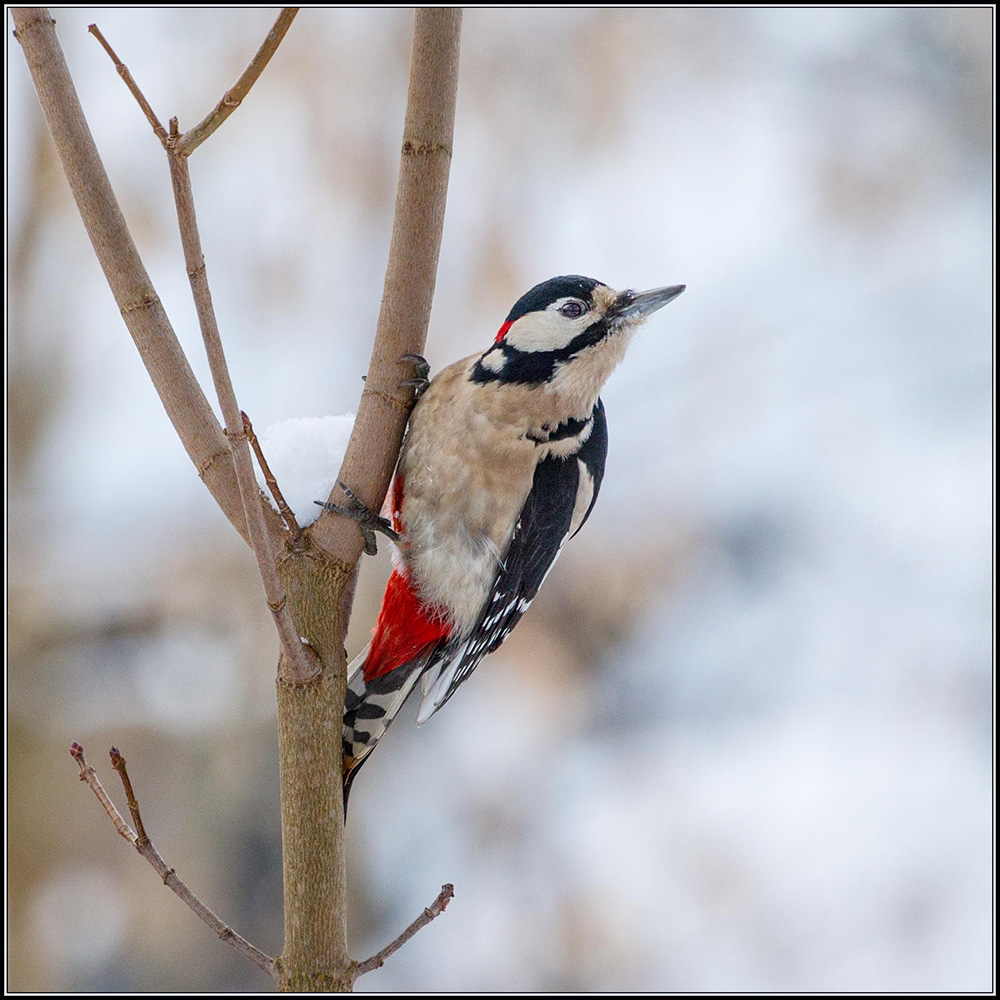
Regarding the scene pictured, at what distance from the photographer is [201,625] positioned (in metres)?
5.10

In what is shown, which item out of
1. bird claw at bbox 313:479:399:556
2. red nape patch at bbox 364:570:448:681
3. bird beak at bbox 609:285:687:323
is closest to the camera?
bird claw at bbox 313:479:399:556

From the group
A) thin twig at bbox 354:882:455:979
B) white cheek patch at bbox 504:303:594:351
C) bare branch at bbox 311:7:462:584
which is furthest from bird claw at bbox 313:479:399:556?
white cheek patch at bbox 504:303:594:351

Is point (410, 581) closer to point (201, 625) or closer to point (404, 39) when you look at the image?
point (201, 625)

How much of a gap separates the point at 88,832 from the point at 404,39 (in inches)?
180

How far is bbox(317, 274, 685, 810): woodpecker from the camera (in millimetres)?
1868

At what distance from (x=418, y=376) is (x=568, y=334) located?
408mm

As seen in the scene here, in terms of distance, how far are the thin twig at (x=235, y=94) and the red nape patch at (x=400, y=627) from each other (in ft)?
3.49

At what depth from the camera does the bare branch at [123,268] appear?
1.23m

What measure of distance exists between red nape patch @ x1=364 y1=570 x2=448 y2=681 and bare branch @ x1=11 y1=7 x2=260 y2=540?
0.64 meters

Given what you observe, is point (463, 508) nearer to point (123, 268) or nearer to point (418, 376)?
point (418, 376)

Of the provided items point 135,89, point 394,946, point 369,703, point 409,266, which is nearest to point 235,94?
point 135,89

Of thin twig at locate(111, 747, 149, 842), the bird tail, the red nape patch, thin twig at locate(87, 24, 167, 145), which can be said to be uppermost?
thin twig at locate(87, 24, 167, 145)

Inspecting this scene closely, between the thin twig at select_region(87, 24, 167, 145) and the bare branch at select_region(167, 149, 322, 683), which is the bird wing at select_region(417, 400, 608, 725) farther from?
the thin twig at select_region(87, 24, 167, 145)

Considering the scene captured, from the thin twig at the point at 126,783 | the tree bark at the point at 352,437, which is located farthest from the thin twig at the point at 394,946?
the thin twig at the point at 126,783
